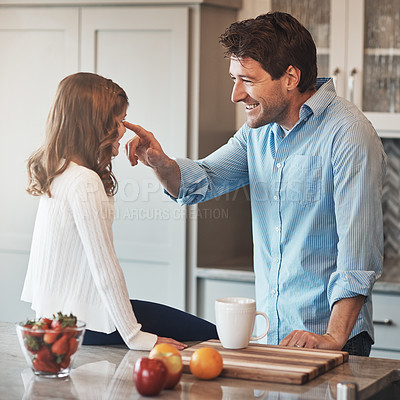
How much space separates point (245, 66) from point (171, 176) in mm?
372

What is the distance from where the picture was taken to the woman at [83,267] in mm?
1524

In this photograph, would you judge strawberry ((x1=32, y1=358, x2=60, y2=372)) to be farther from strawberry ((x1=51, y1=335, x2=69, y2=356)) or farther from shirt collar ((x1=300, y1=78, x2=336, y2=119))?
shirt collar ((x1=300, y1=78, x2=336, y2=119))

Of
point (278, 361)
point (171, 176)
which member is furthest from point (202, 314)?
point (278, 361)

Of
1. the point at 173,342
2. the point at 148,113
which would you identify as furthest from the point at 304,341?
the point at 148,113

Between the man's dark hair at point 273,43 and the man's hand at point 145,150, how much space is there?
12.0 inches

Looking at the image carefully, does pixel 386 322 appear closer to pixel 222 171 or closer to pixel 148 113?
pixel 222 171

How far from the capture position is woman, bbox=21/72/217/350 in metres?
1.52

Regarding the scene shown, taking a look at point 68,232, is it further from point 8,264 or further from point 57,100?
point 8,264

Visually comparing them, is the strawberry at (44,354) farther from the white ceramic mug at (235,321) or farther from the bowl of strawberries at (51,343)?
the white ceramic mug at (235,321)

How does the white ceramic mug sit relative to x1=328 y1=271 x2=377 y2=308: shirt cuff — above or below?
below

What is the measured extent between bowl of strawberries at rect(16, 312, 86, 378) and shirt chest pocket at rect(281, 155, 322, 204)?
76 cm

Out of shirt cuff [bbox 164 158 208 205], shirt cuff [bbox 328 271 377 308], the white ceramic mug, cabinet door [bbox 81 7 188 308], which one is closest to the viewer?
the white ceramic mug

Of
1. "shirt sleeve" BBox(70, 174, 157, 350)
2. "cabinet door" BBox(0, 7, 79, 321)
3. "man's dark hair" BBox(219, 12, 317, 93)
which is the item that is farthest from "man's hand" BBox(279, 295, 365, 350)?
"cabinet door" BBox(0, 7, 79, 321)

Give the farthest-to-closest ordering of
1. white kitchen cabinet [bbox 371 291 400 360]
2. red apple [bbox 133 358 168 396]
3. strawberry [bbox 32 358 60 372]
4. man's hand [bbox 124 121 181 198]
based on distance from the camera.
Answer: white kitchen cabinet [bbox 371 291 400 360]
man's hand [bbox 124 121 181 198]
strawberry [bbox 32 358 60 372]
red apple [bbox 133 358 168 396]
